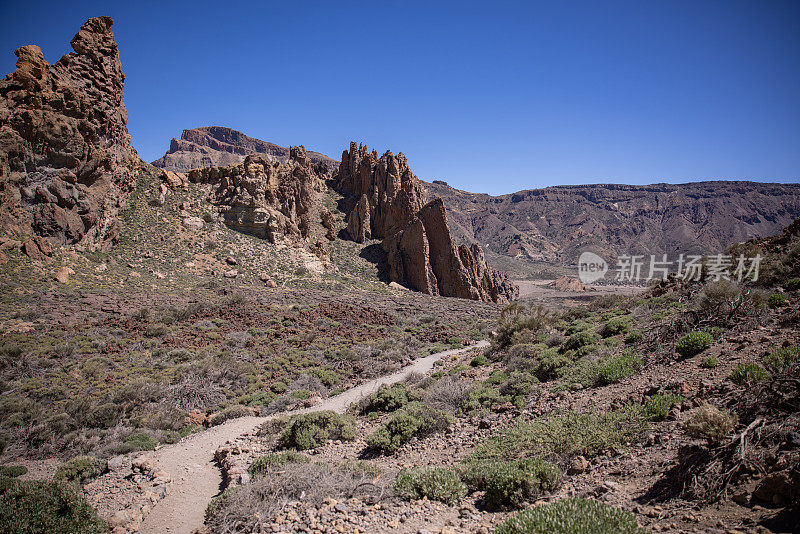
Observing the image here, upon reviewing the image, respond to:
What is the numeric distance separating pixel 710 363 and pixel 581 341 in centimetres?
545

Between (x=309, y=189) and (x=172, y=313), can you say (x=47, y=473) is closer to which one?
(x=172, y=313)

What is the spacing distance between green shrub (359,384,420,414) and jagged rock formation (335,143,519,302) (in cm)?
3170

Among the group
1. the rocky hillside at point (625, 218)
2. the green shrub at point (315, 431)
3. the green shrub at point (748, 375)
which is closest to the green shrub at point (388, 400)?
the green shrub at point (315, 431)

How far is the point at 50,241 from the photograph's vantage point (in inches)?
915

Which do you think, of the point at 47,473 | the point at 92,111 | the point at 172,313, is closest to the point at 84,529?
the point at 47,473

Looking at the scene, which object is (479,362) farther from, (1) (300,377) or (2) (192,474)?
(2) (192,474)

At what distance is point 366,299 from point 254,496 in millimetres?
27312

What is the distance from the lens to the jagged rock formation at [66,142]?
22406mm

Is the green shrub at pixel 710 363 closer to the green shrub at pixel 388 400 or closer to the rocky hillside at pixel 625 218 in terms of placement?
the green shrub at pixel 388 400

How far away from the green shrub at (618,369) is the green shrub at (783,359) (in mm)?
2676

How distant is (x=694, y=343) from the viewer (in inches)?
299

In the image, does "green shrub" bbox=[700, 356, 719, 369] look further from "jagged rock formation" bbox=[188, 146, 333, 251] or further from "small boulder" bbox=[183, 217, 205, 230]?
"small boulder" bbox=[183, 217, 205, 230]

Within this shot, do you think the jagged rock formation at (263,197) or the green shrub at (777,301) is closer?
the green shrub at (777,301)

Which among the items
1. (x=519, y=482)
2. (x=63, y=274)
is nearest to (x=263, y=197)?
(x=63, y=274)
